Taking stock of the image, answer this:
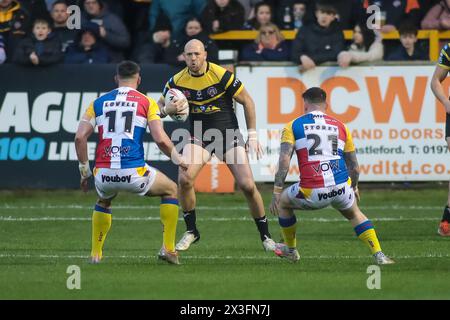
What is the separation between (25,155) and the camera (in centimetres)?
1980

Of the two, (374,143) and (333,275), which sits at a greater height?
(374,143)

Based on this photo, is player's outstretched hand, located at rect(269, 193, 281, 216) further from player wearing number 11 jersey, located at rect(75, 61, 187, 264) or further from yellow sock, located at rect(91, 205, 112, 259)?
yellow sock, located at rect(91, 205, 112, 259)

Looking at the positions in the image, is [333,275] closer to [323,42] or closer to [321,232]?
[321,232]

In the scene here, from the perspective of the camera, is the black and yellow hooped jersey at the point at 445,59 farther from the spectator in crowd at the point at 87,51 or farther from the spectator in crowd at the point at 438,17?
the spectator in crowd at the point at 87,51

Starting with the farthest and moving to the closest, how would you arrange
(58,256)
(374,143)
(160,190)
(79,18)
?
1. (79,18)
2. (374,143)
3. (58,256)
4. (160,190)

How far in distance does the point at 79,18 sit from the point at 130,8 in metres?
1.47

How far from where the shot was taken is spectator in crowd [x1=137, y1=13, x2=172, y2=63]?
2080 centimetres

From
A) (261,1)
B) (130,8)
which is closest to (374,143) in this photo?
(261,1)

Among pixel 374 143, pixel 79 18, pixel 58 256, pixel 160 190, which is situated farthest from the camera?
pixel 79 18

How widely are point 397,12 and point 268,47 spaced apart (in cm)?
258

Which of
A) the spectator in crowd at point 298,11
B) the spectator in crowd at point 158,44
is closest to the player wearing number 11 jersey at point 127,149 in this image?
the spectator in crowd at point 158,44

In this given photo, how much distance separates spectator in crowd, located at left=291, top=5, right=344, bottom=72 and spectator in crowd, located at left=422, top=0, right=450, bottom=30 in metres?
1.97

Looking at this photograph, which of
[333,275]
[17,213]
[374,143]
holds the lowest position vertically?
[333,275]

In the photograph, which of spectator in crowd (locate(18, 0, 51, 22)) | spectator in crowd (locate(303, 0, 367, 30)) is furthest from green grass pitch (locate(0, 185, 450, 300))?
spectator in crowd (locate(303, 0, 367, 30))
